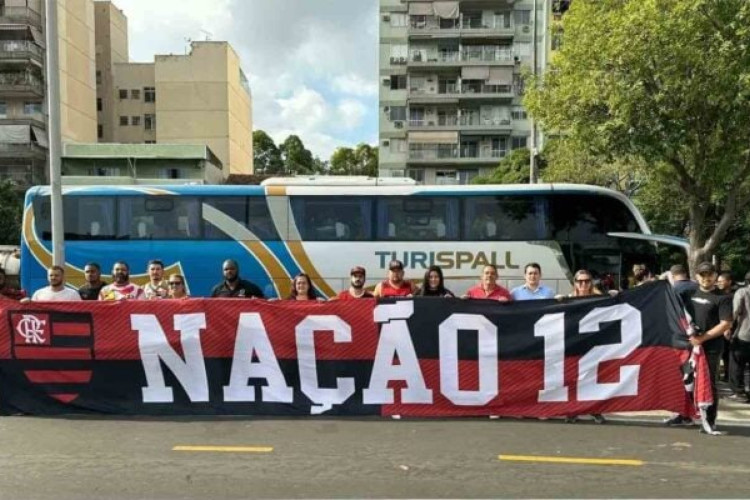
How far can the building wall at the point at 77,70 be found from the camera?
59625mm

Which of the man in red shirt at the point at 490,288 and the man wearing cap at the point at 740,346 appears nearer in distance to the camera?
the man in red shirt at the point at 490,288

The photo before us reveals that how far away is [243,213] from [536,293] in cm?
743

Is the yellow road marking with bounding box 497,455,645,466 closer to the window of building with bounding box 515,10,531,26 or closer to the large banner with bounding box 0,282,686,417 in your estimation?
the large banner with bounding box 0,282,686,417

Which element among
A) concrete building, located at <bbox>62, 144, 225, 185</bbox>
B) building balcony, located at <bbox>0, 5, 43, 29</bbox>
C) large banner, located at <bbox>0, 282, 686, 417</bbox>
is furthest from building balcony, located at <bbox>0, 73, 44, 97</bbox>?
large banner, located at <bbox>0, 282, 686, 417</bbox>

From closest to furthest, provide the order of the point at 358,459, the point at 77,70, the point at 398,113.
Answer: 1. the point at 358,459
2. the point at 398,113
3. the point at 77,70

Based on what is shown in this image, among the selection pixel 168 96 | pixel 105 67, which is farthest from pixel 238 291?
pixel 105 67

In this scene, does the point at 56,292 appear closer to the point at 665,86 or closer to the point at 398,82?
the point at 665,86

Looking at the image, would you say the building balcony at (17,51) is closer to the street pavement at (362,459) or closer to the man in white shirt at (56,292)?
the man in white shirt at (56,292)

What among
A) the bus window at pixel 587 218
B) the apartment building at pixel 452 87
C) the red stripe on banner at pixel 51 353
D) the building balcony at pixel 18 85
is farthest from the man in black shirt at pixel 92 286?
the apartment building at pixel 452 87

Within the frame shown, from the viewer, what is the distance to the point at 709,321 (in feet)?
23.6

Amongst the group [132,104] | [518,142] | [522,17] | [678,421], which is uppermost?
[522,17]

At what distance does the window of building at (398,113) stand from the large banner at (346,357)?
54.9m

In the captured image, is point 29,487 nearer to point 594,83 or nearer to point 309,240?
point 309,240

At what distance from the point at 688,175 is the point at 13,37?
53339 mm
